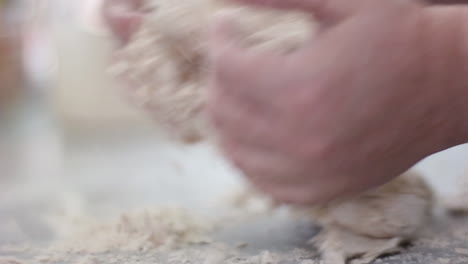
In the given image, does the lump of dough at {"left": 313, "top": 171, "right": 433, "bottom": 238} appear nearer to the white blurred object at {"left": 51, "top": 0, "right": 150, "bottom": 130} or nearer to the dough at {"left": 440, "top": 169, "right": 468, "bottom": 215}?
the dough at {"left": 440, "top": 169, "right": 468, "bottom": 215}

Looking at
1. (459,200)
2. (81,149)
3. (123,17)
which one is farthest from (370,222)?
(81,149)

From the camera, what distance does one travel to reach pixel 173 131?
0.48 metres

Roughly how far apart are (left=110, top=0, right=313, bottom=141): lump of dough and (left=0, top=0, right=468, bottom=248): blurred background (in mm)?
59

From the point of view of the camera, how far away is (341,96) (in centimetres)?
25

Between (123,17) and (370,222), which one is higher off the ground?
(123,17)

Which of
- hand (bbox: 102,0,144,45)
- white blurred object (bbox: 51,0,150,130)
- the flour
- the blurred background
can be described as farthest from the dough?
white blurred object (bbox: 51,0,150,130)

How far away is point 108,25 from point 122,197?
0.19 metres

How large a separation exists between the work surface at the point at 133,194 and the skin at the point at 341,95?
0.45ft

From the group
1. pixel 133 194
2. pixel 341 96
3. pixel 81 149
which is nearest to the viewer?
pixel 341 96

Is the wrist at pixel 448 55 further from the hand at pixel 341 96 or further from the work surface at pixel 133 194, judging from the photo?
the work surface at pixel 133 194

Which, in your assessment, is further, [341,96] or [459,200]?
[459,200]

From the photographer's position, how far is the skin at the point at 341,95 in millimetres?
256

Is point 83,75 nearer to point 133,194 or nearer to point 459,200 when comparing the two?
point 133,194

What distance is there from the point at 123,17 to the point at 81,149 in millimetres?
415
